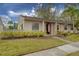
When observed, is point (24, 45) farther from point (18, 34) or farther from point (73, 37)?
point (73, 37)

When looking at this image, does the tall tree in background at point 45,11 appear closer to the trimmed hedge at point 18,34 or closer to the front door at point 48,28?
the front door at point 48,28

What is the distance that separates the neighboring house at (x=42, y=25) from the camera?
2.38m

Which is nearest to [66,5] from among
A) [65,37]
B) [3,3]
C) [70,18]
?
[70,18]

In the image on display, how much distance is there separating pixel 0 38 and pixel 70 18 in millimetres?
777

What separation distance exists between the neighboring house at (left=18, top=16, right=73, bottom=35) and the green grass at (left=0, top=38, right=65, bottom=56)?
0.12 metres

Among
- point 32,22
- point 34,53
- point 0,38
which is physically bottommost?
point 34,53

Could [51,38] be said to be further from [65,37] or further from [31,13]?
[31,13]

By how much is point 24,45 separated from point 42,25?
289 millimetres

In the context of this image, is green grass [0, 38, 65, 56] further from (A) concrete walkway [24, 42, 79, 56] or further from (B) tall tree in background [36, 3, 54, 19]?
(B) tall tree in background [36, 3, 54, 19]

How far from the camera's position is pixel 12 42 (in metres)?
2.37

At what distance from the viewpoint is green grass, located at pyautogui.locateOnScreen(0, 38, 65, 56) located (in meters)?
2.32

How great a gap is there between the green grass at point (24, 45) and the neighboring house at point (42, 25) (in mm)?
118

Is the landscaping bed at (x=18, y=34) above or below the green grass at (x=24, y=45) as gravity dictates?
above

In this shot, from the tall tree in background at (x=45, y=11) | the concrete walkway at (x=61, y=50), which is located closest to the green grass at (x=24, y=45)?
the concrete walkway at (x=61, y=50)
